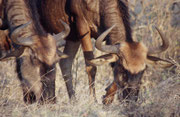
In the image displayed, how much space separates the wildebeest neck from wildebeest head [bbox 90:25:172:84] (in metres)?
0.39

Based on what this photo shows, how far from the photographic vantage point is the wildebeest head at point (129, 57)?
183 inches

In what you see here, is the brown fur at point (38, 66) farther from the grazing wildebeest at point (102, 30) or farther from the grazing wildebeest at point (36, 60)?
the grazing wildebeest at point (102, 30)

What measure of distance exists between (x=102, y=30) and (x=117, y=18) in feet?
1.33

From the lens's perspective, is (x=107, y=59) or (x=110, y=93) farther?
(x=110, y=93)

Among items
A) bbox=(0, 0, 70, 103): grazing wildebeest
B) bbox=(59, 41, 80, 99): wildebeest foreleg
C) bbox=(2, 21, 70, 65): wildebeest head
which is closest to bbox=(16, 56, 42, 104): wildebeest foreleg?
bbox=(0, 0, 70, 103): grazing wildebeest

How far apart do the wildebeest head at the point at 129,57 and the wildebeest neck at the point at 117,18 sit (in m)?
0.39

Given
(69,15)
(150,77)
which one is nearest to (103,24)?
(69,15)

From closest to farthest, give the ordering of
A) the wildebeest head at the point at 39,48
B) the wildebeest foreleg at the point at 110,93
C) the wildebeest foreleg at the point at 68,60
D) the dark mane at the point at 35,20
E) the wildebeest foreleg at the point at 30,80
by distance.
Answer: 1. the wildebeest head at the point at 39,48
2. the wildebeest foreleg at the point at 30,80
3. the dark mane at the point at 35,20
4. the wildebeest foreleg at the point at 110,93
5. the wildebeest foreleg at the point at 68,60

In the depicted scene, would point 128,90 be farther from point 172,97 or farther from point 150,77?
point 150,77

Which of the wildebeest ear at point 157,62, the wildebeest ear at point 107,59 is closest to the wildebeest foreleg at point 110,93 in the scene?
the wildebeest ear at point 107,59

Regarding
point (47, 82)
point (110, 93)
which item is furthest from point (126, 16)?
point (47, 82)

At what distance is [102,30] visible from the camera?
Result: 5719 millimetres

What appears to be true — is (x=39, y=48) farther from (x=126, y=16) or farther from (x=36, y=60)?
(x=126, y=16)

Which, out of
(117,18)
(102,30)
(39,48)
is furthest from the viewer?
→ (102,30)
